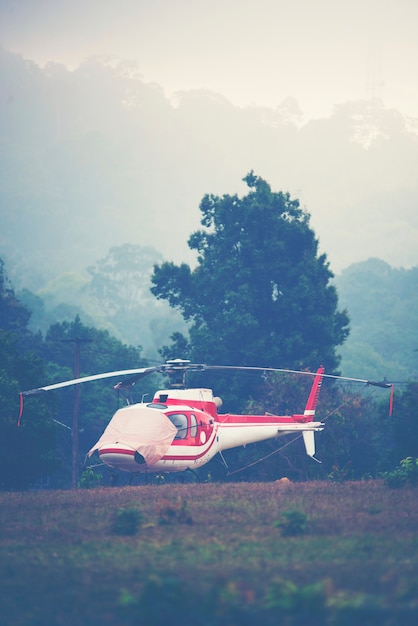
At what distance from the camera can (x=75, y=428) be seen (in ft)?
177

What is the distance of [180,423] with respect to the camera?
1192 inches

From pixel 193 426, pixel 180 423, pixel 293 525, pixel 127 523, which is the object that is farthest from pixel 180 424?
pixel 293 525

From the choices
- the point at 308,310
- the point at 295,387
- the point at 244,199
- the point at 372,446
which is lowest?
the point at 372,446

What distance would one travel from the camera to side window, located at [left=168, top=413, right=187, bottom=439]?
3011cm

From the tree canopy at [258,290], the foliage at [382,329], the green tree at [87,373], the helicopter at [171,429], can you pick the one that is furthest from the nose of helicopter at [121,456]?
the foliage at [382,329]

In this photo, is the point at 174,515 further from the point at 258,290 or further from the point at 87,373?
the point at 87,373

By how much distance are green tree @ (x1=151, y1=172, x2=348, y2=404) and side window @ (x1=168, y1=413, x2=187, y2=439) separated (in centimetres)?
3174

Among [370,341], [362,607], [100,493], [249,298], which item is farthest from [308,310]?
[370,341]

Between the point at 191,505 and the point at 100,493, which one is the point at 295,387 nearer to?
the point at 100,493

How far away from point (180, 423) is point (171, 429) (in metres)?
0.69

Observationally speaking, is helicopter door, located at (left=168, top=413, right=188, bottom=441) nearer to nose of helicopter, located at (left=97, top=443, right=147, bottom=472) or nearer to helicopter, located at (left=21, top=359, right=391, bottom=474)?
helicopter, located at (left=21, top=359, right=391, bottom=474)

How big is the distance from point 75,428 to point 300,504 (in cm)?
3287

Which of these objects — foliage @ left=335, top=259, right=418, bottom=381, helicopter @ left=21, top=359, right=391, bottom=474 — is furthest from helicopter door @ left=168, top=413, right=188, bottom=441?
A: foliage @ left=335, top=259, right=418, bottom=381

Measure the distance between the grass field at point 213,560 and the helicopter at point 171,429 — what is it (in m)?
2.75
